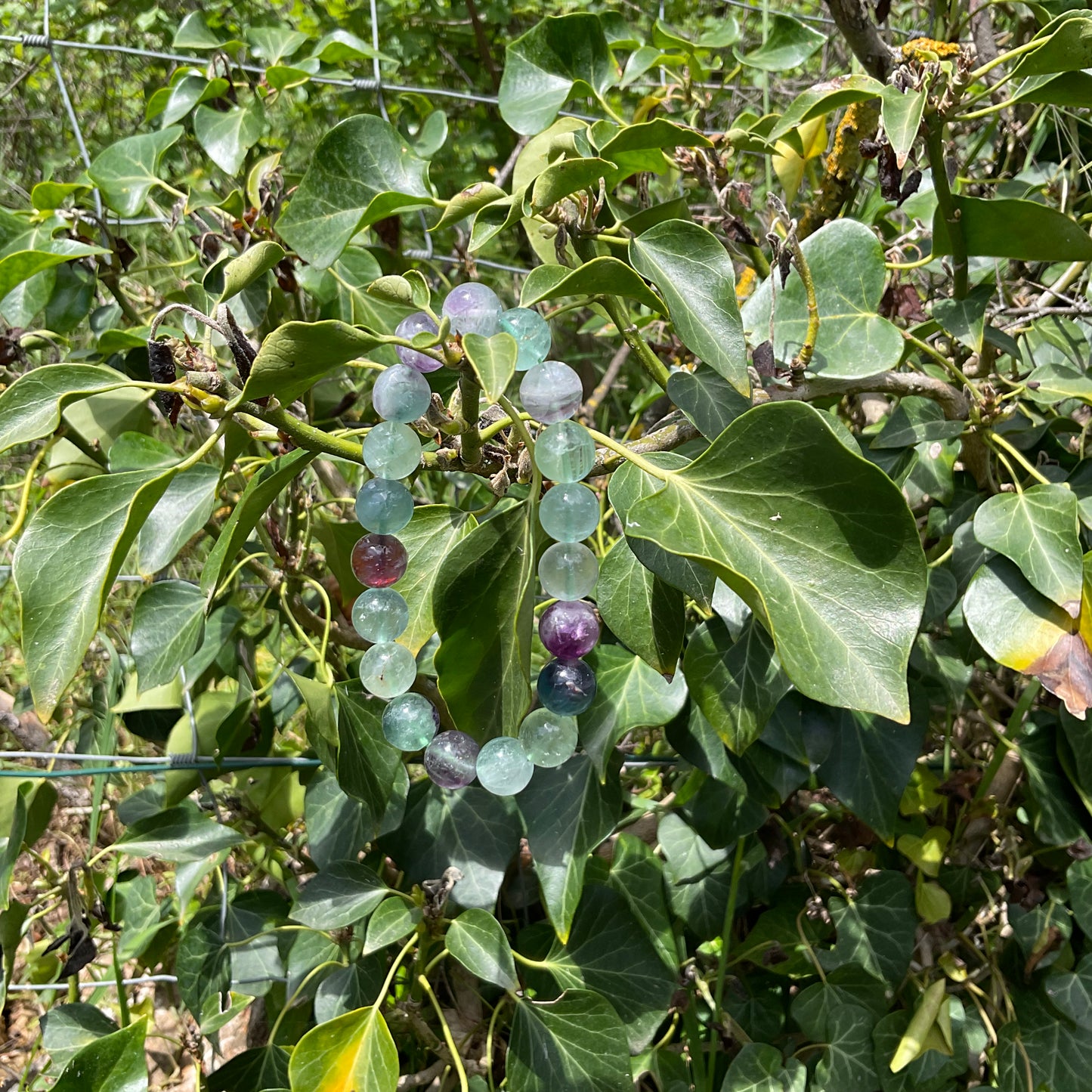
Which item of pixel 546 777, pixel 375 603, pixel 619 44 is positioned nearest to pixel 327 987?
pixel 546 777

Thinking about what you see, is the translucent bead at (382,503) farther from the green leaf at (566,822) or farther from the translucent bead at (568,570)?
the green leaf at (566,822)

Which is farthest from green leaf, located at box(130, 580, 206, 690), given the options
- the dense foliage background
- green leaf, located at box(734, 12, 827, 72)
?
green leaf, located at box(734, 12, 827, 72)

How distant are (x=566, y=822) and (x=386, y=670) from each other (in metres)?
0.27

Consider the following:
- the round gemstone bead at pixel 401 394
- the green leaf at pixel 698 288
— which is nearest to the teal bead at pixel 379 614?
the round gemstone bead at pixel 401 394

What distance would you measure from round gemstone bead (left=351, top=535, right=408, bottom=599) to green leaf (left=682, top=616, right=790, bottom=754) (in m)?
0.25

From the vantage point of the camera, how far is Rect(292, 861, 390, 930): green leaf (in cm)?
75

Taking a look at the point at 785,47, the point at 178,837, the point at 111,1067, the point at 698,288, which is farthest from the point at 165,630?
the point at 785,47

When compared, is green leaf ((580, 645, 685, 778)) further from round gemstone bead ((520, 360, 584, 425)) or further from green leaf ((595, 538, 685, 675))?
round gemstone bead ((520, 360, 584, 425))

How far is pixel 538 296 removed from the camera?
0.45 m

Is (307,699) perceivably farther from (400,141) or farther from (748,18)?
(748,18)

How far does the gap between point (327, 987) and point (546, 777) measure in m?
0.27

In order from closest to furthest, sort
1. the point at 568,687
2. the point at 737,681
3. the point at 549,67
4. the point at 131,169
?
the point at 568,687 → the point at 737,681 → the point at 549,67 → the point at 131,169

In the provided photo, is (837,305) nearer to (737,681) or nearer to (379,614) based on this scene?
(737,681)

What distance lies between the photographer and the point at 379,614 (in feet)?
1.62
